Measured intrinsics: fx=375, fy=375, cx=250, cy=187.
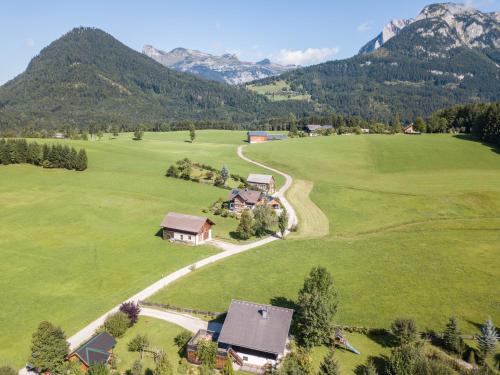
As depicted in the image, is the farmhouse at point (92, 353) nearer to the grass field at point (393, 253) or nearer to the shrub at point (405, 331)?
the grass field at point (393, 253)

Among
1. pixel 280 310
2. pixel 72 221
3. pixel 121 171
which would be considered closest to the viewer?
pixel 280 310

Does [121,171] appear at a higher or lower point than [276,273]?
higher

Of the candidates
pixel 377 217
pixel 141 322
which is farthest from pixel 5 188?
pixel 377 217

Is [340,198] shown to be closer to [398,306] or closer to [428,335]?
[398,306]

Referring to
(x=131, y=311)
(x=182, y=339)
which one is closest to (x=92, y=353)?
(x=131, y=311)

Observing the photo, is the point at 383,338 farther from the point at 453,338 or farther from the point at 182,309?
the point at 182,309

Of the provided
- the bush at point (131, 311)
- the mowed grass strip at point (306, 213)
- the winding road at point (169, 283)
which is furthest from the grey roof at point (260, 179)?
the bush at point (131, 311)
